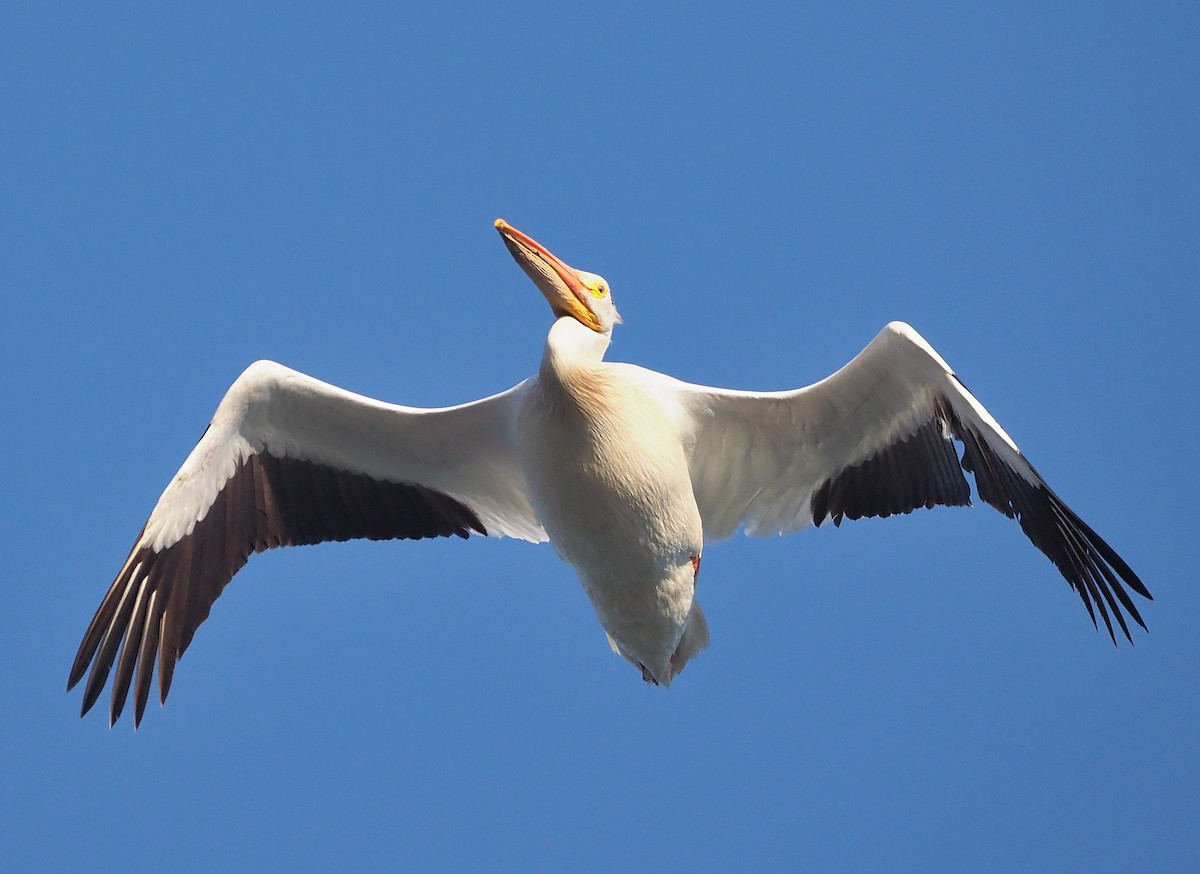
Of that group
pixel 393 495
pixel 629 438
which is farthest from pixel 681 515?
pixel 393 495

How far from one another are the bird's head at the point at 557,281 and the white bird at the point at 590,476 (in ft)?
0.04

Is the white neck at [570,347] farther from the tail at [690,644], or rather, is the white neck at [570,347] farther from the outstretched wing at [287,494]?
the tail at [690,644]

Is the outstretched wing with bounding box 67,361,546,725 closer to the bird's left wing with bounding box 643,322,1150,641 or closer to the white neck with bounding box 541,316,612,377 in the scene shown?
the white neck with bounding box 541,316,612,377

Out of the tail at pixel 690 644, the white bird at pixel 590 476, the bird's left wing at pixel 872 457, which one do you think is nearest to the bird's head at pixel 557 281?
the white bird at pixel 590 476

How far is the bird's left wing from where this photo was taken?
888 centimetres

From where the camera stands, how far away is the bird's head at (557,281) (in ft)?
29.3

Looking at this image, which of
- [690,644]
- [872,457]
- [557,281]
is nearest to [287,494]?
[557,281]

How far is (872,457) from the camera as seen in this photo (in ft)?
31.3

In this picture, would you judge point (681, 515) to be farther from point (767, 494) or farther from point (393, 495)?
point (393, 495)

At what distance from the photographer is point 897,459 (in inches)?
374

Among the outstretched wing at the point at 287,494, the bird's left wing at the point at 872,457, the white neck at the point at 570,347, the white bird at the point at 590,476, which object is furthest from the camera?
the outstretched wing at the point at 287,494

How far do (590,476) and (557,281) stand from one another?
118cm

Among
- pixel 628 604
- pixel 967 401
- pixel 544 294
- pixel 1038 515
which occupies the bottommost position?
pixel 628 604

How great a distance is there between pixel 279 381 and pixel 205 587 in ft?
4.19
